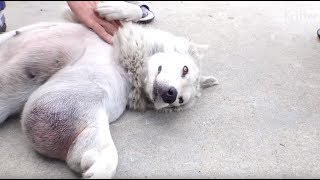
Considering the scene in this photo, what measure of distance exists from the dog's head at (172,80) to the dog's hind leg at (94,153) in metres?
0.35

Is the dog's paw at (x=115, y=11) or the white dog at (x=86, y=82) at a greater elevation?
the dog's paw at (x=115, y=11)

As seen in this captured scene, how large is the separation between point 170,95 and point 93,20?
2.18 ft

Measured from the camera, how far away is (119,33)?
200cm

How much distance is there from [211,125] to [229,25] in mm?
1338

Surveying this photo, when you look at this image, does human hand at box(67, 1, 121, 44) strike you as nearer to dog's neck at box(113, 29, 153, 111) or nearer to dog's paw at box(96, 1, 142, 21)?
dog's paw at box(96, 1, 142, 21)

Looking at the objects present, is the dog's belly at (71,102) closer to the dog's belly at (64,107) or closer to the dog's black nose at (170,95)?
the dog's belly at (64,107)

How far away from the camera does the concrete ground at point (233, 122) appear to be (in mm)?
1550

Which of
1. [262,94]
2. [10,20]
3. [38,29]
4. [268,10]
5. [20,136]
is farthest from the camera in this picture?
[268,10]

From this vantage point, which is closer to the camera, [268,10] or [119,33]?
[119,33]

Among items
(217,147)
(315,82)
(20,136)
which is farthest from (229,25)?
(20,136)

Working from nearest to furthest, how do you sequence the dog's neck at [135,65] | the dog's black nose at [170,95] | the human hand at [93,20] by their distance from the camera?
the dog's black nose at [170,95], the dog's neck at [135,65], the human hand at [93,20]

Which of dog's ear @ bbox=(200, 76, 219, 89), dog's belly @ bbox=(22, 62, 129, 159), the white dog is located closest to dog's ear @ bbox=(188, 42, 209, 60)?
the white dog

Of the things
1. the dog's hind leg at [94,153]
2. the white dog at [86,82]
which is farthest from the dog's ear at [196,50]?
the dog's hind leg at [94,153]

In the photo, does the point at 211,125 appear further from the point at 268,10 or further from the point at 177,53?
the point at 268,10
